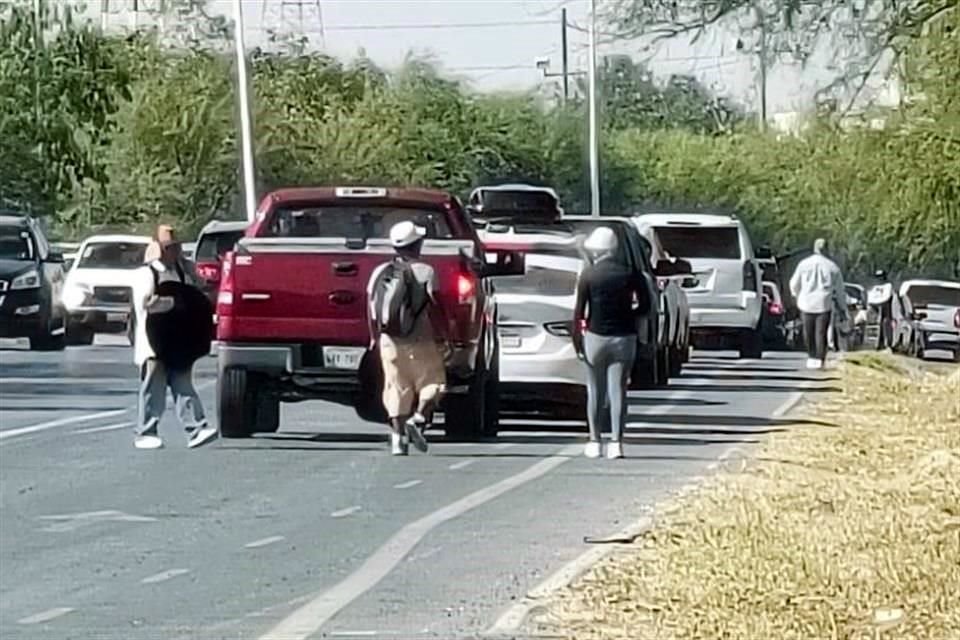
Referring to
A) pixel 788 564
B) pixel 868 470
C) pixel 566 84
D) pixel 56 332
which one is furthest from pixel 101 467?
pixel 566 84

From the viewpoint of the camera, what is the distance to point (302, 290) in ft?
66.1

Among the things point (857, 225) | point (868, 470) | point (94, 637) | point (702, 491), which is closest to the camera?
point (94, 637)

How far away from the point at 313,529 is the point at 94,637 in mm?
3969

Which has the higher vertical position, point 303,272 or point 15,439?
point 303,272

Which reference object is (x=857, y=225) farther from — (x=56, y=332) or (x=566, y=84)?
(x=566, y=84)

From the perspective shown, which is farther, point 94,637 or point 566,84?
point 566,84

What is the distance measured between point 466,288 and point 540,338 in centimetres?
338

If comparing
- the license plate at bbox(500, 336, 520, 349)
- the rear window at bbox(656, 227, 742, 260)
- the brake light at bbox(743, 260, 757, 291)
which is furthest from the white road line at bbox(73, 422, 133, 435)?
the rear window at bbox(656, 227, 742, 260)

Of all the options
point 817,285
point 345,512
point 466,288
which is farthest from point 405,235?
point 817,285

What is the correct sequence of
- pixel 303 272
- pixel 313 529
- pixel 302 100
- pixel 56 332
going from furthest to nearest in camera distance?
pixel 302 100, pixel 56 332, pixel 303 272, pixel 313 529

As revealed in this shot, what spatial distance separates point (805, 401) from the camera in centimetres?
2597

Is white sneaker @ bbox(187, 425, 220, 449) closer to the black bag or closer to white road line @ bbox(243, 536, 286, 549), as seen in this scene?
the black bag

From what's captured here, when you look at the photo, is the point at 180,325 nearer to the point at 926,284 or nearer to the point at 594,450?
the point at 594,450

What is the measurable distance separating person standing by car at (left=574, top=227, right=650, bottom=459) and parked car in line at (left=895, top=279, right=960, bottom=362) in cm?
2435
